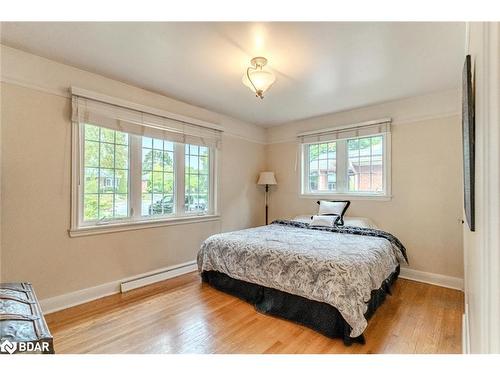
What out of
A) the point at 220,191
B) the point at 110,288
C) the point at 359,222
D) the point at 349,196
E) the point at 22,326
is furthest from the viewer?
the point at 220,191

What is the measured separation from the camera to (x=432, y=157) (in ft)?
10.2

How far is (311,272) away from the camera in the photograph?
2.09 metres

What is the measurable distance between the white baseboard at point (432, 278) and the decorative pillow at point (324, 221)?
1.07 m

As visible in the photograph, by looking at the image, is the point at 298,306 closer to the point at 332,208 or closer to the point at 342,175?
the point at 332,208

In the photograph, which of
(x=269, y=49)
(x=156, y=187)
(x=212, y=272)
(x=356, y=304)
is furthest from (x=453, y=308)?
(x=156, y=187)

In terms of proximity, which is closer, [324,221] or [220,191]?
[324,221]

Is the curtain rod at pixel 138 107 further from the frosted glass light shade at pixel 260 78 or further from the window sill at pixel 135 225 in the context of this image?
the frosted glass light shade at pixel 260 78

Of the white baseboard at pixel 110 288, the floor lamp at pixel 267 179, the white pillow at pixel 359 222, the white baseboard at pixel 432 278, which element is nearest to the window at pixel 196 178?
the white baseboard at pixel 110 288

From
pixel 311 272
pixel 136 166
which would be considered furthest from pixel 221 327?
pixel 136 166

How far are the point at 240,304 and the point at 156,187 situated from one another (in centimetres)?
180

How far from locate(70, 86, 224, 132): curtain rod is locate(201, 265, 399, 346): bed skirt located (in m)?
2.07

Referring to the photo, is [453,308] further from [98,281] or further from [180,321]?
[98,281]

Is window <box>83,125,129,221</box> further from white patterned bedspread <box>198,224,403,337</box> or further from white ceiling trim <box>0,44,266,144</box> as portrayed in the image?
white patterned bedspread <box>198,224,403,337</box>

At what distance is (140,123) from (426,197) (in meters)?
3.70
